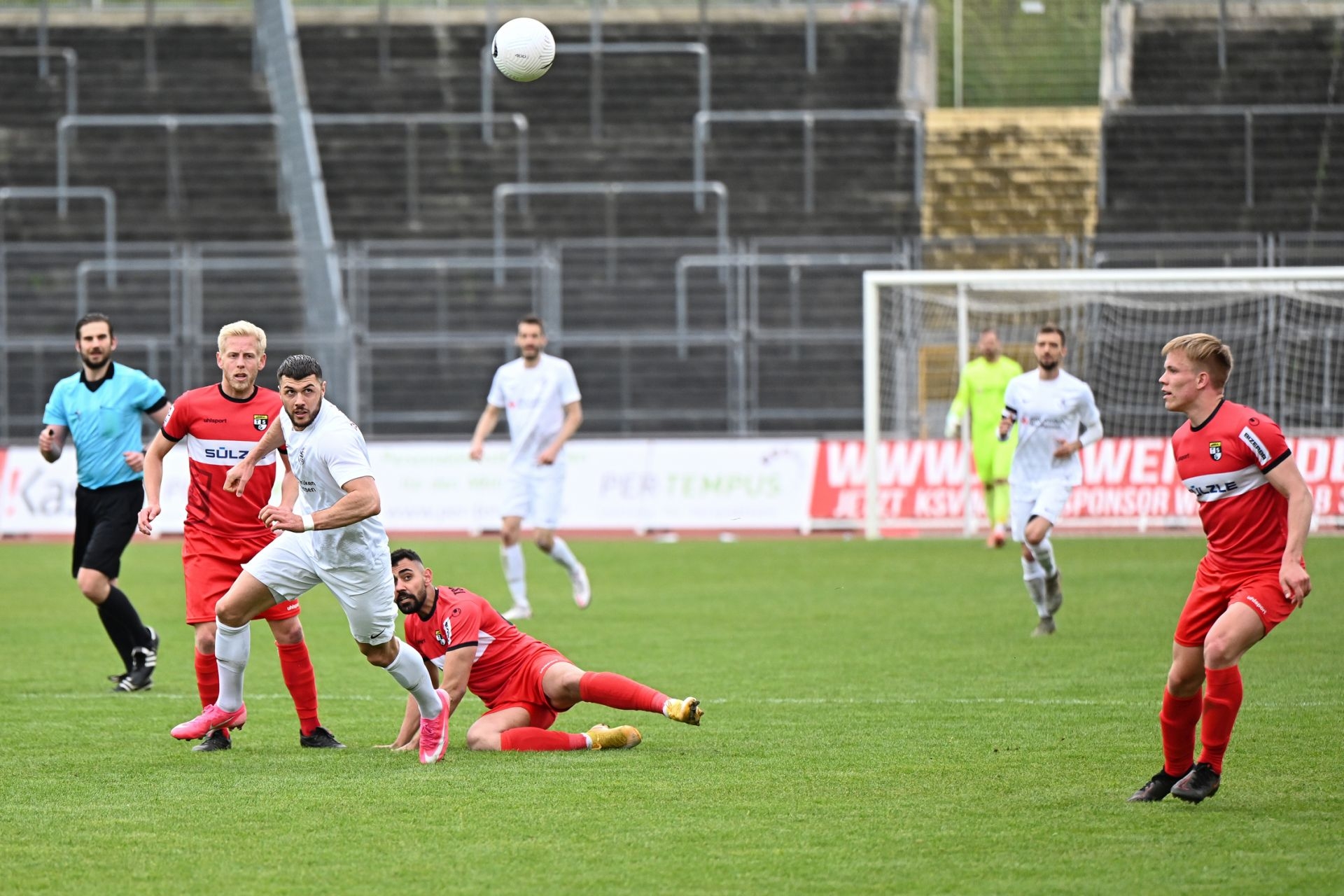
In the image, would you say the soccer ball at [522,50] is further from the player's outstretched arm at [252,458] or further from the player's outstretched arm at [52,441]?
the player's outstretched arm at [252,458]

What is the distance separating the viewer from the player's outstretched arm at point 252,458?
7867 mm

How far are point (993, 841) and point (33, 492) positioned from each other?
18310 mm

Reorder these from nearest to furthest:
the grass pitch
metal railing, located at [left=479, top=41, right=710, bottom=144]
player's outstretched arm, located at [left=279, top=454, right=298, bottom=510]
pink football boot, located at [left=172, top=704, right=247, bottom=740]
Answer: the grass pitch, player's outstretched arm, located at [left=279, top=454, right=298, bottom=510], pink football boot, located at [left=172, top=704, right=247, bottom=740], metal railing, located at [left=479, top=41, right=710, bottom=144]

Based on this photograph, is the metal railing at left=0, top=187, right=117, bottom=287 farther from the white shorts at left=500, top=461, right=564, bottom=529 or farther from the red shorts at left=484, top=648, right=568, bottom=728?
the red shorts at left=484, top=648, right=568, bottom=728

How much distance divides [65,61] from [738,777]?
28776 mm

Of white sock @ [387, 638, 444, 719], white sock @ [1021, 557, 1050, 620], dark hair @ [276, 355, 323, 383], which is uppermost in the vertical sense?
dark hair @ [276, 355, 323, 383]

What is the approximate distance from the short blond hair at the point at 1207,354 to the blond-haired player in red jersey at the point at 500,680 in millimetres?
2723

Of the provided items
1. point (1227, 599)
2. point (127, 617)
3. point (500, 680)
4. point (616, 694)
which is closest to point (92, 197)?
point (127, 617)

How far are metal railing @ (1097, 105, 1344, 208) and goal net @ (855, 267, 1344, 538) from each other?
6.61 meters

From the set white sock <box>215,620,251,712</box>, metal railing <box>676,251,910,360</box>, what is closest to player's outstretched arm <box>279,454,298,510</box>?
white sock <box>215,620,251,712</box>

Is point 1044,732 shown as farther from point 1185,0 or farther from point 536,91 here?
point 1185,0

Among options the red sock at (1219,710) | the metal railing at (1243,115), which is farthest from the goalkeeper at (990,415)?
the red sock at (1219,710)

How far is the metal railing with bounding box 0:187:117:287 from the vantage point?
26359 mm

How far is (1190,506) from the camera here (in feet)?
68.7
